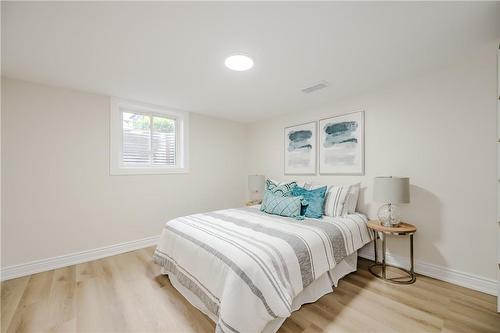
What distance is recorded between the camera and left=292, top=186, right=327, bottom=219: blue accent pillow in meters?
2.59

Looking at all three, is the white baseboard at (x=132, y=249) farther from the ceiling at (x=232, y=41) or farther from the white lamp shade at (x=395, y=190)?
the ceiling at (x=232, y=41)

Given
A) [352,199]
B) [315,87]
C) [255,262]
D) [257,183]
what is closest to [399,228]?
[352,199]

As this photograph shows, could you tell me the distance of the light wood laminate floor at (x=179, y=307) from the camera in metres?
1.56

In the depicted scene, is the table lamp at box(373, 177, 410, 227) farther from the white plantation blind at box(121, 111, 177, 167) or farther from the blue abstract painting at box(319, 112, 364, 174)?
the white plantation blind at box(121, 111, 177, 167)

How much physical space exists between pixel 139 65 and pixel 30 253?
8.27 feet

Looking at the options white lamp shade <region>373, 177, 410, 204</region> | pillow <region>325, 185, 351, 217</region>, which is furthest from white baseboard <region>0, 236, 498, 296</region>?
white lamp shade <region>373, 177, 410, 204</region>

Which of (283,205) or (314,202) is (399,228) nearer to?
(314,202)

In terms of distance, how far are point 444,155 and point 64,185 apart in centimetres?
449

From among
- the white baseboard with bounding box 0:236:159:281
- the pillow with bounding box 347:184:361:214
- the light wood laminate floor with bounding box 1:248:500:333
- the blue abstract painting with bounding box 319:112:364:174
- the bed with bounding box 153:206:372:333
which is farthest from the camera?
the blue abstract painting with bounding box 319:112:364:174

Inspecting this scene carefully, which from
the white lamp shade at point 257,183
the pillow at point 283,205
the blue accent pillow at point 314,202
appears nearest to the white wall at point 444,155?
the blue accent pillow at point 314,202

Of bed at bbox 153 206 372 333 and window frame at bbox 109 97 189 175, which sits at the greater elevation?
window frame at bbox 109 97 189 175

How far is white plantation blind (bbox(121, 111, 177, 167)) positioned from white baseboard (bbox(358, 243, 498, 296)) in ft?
11.9

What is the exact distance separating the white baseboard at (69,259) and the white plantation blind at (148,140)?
4.01 ft

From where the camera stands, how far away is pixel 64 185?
263 cm
